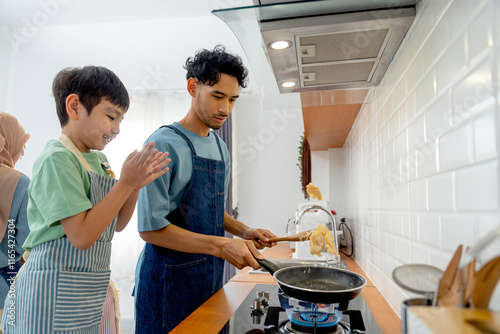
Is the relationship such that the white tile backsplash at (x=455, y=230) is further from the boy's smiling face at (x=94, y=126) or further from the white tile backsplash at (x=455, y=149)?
the boy's smiling face at (x=94, y=126)

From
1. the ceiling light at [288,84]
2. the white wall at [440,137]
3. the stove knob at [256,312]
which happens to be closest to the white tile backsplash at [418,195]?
the white wall at [440,137]

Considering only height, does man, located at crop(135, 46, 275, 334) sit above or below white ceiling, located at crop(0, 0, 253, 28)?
below

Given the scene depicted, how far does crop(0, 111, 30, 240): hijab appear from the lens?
157 cm

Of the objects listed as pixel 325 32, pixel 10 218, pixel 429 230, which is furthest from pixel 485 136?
pixel 10 218

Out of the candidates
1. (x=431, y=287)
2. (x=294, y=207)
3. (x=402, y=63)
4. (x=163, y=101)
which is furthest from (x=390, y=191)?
(x=163, y=101)

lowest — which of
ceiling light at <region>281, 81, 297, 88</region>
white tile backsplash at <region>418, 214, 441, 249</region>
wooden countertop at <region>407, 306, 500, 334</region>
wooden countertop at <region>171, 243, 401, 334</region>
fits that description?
wooden countertop at <region>171, 243, 401, 334</region>

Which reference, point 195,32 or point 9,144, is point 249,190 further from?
point 9,144

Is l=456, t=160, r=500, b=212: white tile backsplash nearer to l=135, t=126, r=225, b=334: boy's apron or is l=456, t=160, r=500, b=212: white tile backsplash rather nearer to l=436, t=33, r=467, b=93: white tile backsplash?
l=436, t=33, r=467, b=93: white tile backsplash

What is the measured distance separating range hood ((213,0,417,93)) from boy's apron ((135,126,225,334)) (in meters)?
0.49

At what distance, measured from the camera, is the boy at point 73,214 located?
0.96m

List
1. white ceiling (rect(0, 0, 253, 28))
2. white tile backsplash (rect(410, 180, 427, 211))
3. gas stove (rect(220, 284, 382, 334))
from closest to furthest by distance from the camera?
1. white tile backsplash (rect(410, 180, 427, 211))
2. gas stove (rect(220, 284, 382, 334))
3. white ceiling (rect(0, 0, 253, 28))

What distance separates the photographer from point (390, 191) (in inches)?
38.9

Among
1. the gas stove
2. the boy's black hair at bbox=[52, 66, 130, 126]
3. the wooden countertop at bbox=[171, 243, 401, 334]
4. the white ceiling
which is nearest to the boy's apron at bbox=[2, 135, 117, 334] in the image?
the boy's black hair at bbox=[52, 66, 130, 126]

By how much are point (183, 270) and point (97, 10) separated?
116 inches
